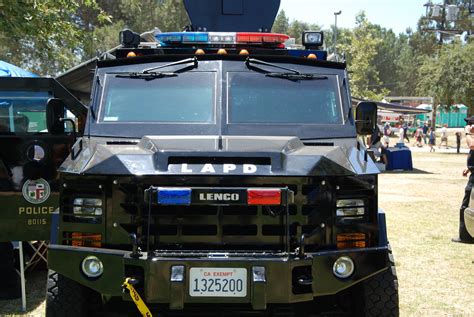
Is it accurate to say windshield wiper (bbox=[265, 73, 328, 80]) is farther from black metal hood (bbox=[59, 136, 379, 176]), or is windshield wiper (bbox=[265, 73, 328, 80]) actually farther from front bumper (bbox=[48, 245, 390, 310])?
front bumper (bbox=[48, 245, 390, 310])

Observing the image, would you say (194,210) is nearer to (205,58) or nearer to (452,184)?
(205,58)

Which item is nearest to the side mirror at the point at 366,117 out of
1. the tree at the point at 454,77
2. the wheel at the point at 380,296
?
the wheel at the point at 380,296

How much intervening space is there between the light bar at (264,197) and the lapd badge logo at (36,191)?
271 cm

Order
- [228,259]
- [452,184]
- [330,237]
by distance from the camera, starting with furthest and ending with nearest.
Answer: [452,184] → [330,237] → [228,259]

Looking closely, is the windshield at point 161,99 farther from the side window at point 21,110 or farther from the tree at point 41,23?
the tree at point 41,23

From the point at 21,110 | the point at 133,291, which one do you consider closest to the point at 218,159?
the point at 133,291

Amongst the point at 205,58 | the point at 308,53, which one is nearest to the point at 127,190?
the point at 205,58

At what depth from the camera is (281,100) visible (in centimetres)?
522

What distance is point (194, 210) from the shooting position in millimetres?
4203

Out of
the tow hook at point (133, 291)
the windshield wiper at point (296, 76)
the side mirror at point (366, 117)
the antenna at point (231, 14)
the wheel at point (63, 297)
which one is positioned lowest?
the wheel at point (63, 297)

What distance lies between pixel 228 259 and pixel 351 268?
32.6 inches

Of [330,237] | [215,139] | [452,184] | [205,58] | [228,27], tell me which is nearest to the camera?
[330,237]

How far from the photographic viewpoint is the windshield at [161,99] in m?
5.07

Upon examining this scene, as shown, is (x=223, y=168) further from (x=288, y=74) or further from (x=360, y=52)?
(x=360, y=52)
